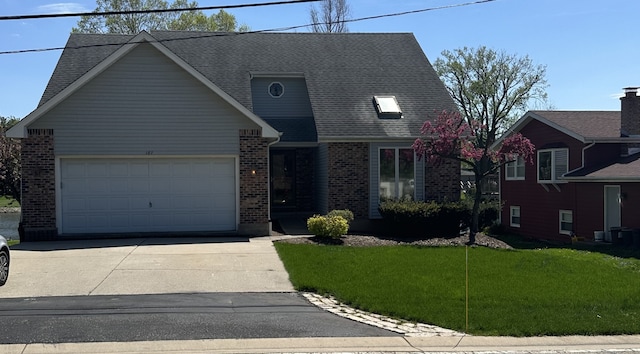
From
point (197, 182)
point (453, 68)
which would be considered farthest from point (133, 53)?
point (453, 68)

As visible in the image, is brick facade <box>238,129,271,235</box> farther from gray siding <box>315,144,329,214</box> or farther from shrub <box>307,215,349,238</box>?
gray siding <box>315,144,329,214</box>

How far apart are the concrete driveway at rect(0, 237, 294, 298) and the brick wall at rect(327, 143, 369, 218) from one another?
3649mm

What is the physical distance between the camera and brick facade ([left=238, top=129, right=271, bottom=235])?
18984 mm

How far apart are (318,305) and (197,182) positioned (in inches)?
384

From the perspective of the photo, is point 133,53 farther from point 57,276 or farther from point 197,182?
point 57,276

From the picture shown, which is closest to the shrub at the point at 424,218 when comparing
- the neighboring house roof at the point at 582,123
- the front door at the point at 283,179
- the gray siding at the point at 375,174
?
the gray siding at the point at 375,174

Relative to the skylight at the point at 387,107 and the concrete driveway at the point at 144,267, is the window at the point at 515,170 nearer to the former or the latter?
the skylight at the point at 387,107

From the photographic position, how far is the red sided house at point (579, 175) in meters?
23.2

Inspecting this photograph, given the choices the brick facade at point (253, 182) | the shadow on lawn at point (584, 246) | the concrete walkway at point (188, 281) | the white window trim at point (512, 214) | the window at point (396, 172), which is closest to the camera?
the concrete walkway at point (188, 281)

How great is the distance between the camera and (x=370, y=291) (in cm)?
1095

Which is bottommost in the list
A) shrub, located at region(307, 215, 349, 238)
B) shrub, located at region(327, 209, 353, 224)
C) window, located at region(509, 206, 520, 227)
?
window, located at region(509, 206, 520, 227)

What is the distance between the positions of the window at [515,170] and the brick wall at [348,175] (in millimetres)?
10836

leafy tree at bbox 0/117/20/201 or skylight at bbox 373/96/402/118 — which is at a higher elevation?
skylight at bbox 373/96/402/118

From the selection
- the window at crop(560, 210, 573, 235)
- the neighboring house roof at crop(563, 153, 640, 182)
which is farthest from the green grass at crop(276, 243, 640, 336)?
the window at crop(560, 210, 573, 235)
